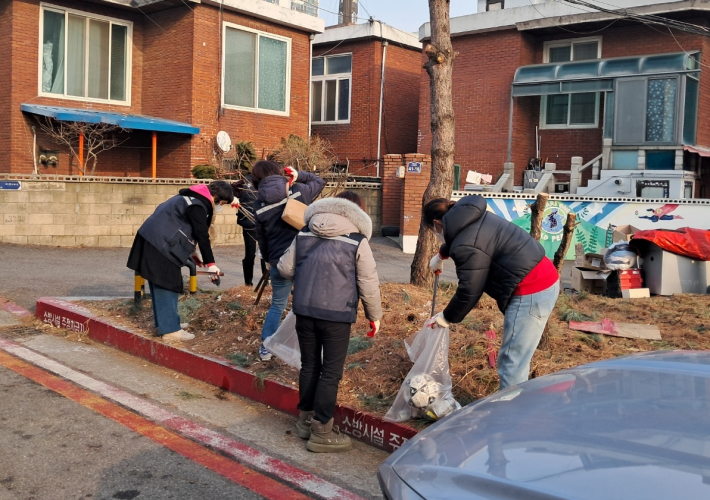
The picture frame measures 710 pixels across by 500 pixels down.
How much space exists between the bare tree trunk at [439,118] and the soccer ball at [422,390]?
3.70m

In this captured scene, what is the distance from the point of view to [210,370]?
6.31m

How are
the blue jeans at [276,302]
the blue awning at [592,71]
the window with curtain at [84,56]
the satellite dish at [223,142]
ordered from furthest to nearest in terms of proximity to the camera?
1. the satellite dish at [223,142]
2. the blue awning at [592,71]
3. the window with curtain at [84,56]
4. the blue jeans at [276,302]

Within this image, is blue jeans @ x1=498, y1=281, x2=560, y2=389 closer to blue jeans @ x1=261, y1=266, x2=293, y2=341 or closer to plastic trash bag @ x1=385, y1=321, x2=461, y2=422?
plastic trash bag @ x1=385, y1=321, x2=461, y2=422

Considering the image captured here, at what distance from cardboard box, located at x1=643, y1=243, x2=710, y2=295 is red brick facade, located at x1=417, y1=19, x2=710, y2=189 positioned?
35.5ft

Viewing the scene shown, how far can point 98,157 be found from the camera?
18.9 metres

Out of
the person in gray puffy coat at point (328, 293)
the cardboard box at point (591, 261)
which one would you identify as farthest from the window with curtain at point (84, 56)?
the person in gray puffy coat at point (328, 293)

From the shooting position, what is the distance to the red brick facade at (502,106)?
2145cm

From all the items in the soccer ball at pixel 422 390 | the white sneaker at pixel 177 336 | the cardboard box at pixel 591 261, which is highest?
the cardboard box at pixel 591 261

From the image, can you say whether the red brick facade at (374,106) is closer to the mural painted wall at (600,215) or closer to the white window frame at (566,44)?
the white window frame at (566,44)

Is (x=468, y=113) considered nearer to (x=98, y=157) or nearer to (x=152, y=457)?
(x=98, y=157)

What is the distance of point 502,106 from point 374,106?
4801mm

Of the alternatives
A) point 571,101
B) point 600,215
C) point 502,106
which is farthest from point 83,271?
point 571,101

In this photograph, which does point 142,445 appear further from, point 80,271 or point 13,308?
point 80,271

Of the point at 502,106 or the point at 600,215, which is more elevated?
the point at 502,106
